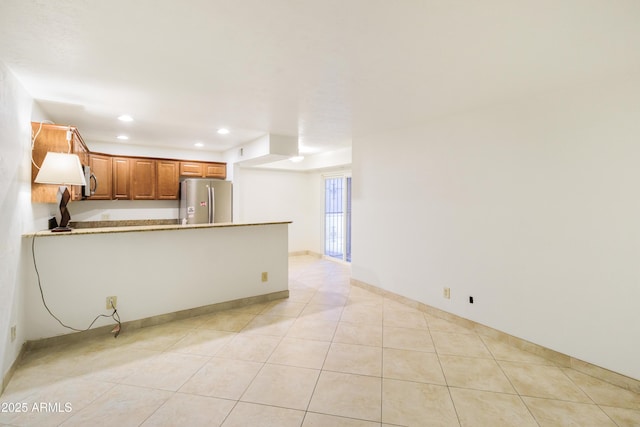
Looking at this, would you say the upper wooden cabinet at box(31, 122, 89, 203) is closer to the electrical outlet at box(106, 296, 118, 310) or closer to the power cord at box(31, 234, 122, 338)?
the power cord at box(31, 234, 122, 338)

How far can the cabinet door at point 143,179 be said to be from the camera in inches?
200

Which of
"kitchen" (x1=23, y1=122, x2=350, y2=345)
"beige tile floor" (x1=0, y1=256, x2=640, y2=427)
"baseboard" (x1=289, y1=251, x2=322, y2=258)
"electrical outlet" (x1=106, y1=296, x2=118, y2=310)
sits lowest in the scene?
"beige tile floor" (x1=0, y1=256, x2=640, y2=427)

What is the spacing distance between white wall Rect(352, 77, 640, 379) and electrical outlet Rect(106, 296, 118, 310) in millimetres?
3293

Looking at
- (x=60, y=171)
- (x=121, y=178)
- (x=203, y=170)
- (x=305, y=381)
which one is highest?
(x=203, y=170)

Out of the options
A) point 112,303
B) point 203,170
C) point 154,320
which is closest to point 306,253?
point 203,170

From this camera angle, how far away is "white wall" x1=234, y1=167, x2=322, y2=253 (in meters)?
6.34

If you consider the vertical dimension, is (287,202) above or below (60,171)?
below

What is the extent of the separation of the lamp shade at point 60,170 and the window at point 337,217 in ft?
15.1

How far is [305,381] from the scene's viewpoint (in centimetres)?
215

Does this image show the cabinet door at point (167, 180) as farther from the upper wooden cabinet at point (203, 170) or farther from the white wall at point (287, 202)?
the white wall at point (287, 202)

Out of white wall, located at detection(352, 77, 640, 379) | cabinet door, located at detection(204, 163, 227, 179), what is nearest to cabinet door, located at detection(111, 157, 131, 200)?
cabinet door, located at detection(204, 163, 227, 179)

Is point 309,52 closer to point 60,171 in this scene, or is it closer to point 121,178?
point 60,171

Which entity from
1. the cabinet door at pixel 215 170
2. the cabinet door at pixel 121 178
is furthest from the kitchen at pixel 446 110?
the cabinet door at pixel 215 170

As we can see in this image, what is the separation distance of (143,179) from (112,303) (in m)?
2.93
